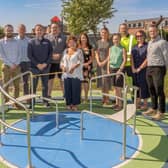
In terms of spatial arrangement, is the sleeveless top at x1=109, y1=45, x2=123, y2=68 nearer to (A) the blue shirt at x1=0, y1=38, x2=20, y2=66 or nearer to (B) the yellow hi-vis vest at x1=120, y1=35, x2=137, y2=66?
(B) the yellow hi-vis vest at x1=120, y1=35, x2=137, y2=66

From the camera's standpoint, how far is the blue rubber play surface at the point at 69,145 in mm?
5254

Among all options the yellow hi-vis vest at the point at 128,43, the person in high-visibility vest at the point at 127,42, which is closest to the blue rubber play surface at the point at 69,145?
the person in high-visibility vest at the point at 127,42

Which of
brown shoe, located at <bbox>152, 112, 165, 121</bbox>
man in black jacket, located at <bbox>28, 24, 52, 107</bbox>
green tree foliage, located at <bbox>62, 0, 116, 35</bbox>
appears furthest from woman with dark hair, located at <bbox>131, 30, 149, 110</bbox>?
green tree foliage, located at <bbox>62, 0, 116, 35</bbox>

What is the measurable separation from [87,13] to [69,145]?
94.0 feet

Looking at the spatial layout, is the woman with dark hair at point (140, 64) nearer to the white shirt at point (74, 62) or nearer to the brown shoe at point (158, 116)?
the brown shoe at point (158, 116)

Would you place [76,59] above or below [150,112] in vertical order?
above

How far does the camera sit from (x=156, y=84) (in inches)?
295

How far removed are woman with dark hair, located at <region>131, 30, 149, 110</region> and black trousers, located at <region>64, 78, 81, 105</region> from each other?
4.60ft

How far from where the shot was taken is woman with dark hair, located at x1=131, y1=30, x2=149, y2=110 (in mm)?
8016

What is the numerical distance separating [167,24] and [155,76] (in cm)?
7618

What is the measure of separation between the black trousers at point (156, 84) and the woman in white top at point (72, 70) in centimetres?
167

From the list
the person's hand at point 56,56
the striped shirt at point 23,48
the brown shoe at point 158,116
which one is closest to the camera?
the brown shoe at point 158,116

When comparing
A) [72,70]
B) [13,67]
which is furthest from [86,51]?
[13,67]

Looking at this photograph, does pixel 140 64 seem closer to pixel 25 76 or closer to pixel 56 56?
pixel 56 56
